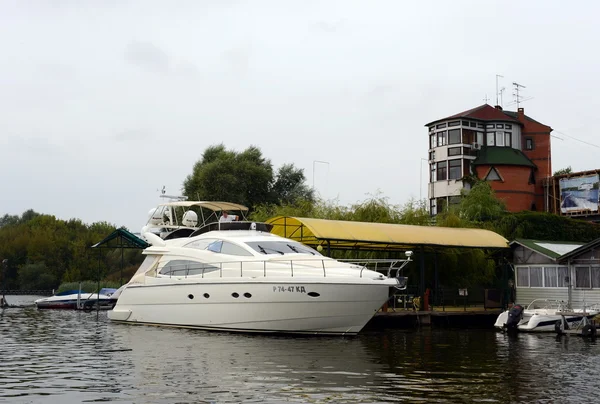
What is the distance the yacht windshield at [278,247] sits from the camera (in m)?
26.0

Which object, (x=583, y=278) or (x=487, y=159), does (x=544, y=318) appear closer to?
A: (x=583, y=278)

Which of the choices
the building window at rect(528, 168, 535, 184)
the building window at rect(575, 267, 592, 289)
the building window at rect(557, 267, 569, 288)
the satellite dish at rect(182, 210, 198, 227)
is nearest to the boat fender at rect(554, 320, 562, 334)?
the building window at rect(575, 267, 592, 289)

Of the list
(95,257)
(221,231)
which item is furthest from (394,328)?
(95,257)

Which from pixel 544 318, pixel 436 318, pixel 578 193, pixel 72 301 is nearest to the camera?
pixel 544 318

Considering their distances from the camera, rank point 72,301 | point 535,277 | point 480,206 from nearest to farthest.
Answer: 1. point 535,277
2. point 72,301
3. point 480,206

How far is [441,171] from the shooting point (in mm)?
63438

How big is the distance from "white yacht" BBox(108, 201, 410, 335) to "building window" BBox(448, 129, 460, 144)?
36.6 metres

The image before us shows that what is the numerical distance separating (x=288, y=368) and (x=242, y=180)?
49.2 metres

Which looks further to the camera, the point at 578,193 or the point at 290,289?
the point at 578,193

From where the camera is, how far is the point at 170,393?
13.6 meters

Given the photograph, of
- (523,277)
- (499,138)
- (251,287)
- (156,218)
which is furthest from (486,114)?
(251,287)

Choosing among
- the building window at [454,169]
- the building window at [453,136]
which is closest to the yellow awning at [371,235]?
the building window at [454,169]

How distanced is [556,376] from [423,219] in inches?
1027

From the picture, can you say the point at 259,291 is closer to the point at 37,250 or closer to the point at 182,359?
the point at 182,359
